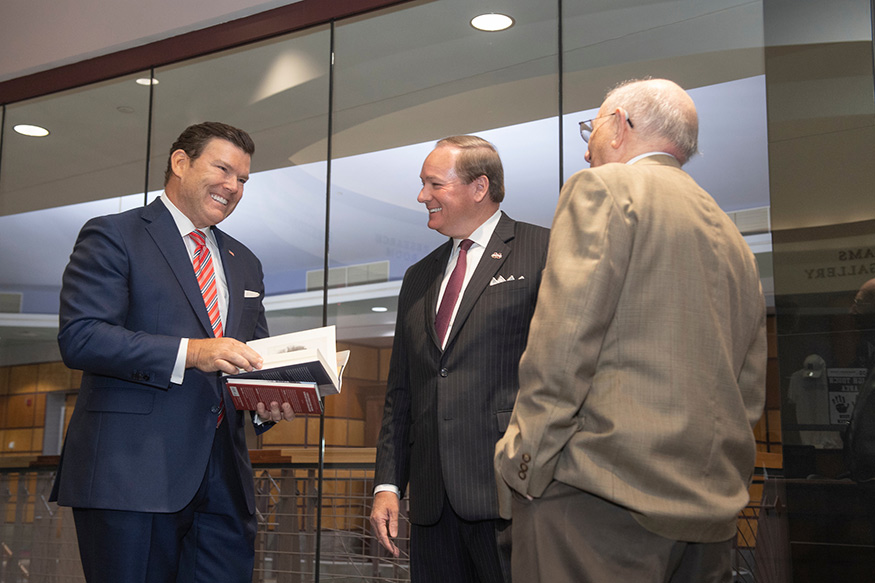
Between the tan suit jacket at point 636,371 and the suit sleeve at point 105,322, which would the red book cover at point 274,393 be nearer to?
the suit sleeve at point 105,322

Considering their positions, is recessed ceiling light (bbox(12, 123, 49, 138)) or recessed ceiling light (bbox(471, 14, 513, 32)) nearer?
recessed ceiling light (bbox(471, 14, 513, 32))

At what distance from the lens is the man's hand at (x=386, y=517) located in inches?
90.4

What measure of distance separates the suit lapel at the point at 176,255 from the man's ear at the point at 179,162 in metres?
0.18

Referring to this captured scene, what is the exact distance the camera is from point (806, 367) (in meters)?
2.64

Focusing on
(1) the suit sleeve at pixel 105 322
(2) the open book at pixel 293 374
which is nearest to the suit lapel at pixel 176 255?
(1) the suit sleeve at pixel 105 322

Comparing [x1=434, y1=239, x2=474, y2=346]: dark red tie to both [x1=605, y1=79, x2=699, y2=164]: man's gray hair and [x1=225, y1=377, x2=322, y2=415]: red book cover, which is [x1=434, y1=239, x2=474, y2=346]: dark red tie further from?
[x1=605, y1=79, x2=699, y2=164]: man's gray hair

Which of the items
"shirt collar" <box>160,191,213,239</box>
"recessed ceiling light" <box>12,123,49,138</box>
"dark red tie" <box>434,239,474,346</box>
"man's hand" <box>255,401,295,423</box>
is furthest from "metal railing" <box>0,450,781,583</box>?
"recessed ceiling light" <box>12,123,49,138</box>

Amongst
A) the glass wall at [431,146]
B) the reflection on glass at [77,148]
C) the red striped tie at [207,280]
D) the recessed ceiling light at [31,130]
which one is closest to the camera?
the red striped tie at [207,280]

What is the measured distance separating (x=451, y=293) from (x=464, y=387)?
1.10 feet

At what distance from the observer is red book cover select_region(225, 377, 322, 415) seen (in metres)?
2.14

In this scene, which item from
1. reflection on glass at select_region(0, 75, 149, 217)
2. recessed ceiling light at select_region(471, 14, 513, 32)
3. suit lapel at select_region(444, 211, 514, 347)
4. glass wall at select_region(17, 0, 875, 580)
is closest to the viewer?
suit lapel at select_region(444, 211, 514, 347)

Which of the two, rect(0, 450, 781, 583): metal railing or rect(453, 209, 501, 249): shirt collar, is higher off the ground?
rect(453, 209, 501, 249): shirt collar

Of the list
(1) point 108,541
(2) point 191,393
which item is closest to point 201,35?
(2) point 191,393

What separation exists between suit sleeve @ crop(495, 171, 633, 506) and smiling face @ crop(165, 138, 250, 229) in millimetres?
1260
